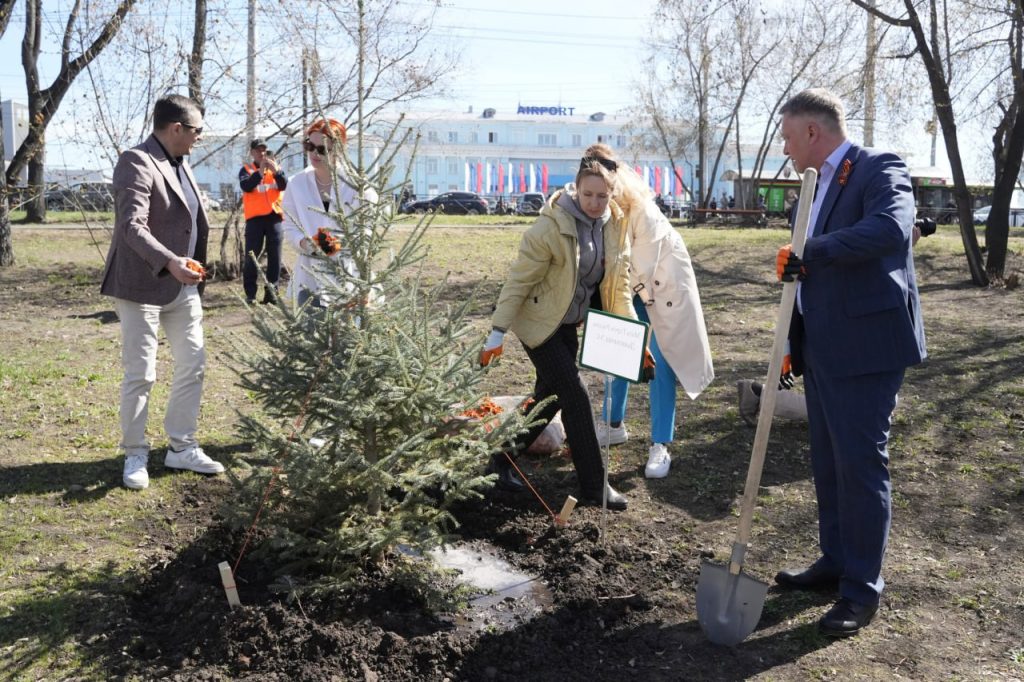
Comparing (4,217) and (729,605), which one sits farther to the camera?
(4,217)

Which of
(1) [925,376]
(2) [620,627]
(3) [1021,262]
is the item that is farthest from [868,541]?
(3) [1021,262]

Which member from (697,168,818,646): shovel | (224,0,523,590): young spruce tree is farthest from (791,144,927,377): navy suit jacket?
(224,0,523,590): young spruce tree

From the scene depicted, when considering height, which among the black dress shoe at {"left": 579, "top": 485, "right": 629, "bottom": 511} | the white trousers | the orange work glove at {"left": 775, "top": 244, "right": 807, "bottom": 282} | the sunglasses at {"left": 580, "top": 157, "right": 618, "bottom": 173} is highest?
the sunglasses at {"left": 580, "top": 157, "right": 618, "bottom": 173}

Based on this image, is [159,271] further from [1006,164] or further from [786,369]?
[1006,164]

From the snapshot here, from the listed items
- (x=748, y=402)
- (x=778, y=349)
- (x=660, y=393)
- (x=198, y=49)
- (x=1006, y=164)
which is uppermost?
(x=198, y=49)

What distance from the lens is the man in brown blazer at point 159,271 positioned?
4586 millimetres

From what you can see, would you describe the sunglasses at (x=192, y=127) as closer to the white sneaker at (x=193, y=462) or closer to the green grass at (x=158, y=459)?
the green grass at (x=158, y=459)

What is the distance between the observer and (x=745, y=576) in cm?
343

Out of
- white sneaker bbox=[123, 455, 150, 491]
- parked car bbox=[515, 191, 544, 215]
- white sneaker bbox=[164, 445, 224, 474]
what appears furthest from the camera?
parked car bbox=[515, 191, 544, 215]

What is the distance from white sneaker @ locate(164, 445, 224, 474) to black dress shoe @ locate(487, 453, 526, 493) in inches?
60.6

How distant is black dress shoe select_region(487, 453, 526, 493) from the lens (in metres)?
5.02

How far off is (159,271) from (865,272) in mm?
3273

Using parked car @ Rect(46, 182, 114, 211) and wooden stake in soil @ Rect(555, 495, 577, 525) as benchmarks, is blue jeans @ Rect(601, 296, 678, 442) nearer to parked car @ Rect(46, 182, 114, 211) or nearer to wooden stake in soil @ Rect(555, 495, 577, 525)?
wooden stake in soil @ Rect(555, 495, 577, 525)

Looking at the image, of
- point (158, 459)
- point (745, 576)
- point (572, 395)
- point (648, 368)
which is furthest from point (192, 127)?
point (745, 576)
